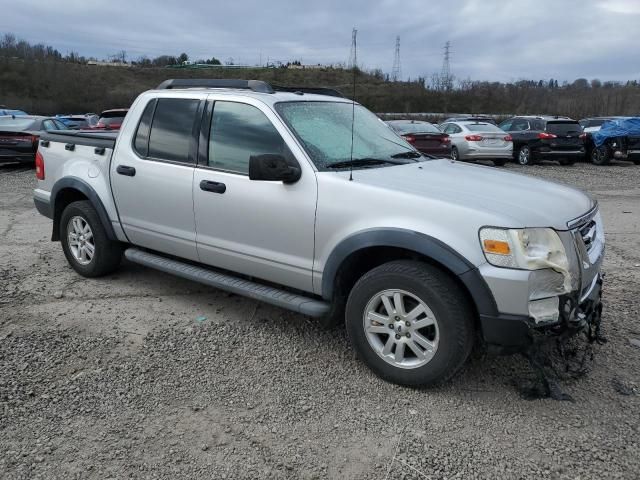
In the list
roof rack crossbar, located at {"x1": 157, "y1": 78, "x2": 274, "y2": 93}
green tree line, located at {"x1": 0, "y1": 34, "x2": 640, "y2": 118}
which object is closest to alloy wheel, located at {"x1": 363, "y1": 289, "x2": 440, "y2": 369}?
roof rack crossbar, located at {"x1": 157, "y1": 78, "x2": 274, "y2": 93}

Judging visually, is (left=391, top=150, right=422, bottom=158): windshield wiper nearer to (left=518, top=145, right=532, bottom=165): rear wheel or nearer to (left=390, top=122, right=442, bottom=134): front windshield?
(left=390, top=122, right=442, bottom=134): front windshield

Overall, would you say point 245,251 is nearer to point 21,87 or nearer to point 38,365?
point 38,365

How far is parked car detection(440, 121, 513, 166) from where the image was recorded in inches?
674

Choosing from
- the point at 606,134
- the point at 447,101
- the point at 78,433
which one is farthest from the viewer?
the point at 447,101

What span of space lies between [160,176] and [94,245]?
1298mm

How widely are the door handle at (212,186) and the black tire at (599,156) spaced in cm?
1731

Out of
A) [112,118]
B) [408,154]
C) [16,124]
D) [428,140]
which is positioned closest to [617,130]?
[428,140]

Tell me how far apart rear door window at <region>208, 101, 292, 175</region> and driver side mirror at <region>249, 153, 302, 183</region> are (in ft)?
0.79

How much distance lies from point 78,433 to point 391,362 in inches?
72.1

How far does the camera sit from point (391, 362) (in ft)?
11.7

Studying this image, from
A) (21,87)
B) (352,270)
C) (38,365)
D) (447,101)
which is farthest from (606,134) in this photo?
(21,87)

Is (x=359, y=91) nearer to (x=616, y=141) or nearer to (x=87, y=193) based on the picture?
(x=616, y=141)

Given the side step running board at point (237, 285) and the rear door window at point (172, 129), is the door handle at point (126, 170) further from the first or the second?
the side step running board at point (237, 285)

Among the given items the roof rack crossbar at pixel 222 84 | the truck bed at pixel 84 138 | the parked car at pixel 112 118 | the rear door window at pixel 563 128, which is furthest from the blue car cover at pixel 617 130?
the truck bed at pixel 84 138
